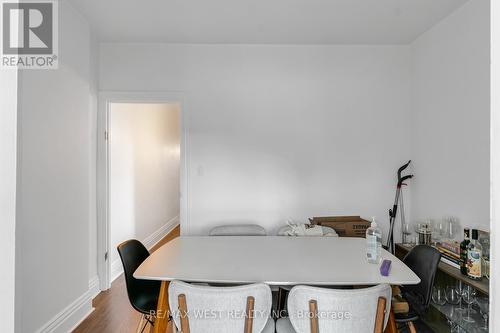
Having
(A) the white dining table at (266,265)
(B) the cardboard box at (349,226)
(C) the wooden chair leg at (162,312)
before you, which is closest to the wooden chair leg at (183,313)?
(A) the white dining table at (266,265)

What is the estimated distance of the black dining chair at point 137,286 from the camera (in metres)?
1.83

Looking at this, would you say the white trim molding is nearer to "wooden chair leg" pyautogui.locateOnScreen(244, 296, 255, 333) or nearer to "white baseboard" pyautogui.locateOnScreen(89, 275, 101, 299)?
"wooden chair leg" pyautogui.locateOnScreen(244, 296, 255, 333)

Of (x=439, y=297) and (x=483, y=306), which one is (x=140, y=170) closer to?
(x=439, y=297)

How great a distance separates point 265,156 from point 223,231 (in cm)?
108

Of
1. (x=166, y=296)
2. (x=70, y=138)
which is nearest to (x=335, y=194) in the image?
(x=166, y=296)

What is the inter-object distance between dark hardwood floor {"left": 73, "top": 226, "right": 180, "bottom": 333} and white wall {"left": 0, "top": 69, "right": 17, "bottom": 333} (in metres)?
2.19

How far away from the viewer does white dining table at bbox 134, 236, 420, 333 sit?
1514 millimetres

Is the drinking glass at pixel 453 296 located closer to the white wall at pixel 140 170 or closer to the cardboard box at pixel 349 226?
the cardboard box at pixel 349 226

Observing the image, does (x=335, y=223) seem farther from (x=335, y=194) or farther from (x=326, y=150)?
(x=326, y=150)

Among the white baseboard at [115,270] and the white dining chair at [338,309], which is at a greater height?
the white dining chair at [338,309]

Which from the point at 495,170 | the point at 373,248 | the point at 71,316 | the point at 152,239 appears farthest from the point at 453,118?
the point at 152,239

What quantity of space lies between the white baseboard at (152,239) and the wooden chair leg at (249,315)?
8.24 feet

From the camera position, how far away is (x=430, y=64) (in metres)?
2.91

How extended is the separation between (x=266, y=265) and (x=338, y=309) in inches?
19.9
